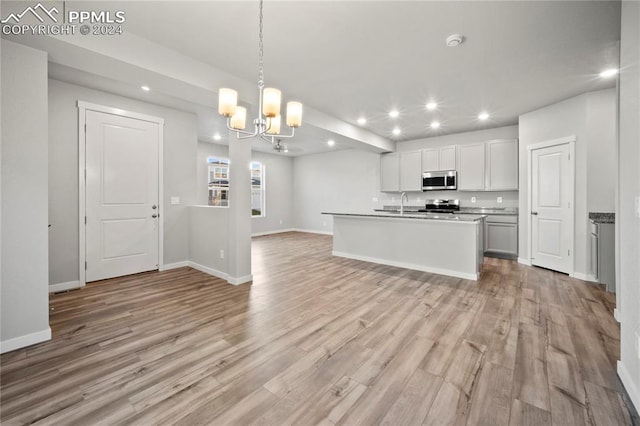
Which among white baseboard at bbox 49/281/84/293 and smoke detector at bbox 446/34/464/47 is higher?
smoke detector at bbox 446/34/464/47

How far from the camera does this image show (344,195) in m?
8.53

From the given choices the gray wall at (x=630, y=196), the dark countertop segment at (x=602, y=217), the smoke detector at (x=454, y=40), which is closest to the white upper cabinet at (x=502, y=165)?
the dark countertop segment at (x=602, y=217)

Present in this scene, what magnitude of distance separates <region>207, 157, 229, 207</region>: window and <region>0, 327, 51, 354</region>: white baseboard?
544 centimetres

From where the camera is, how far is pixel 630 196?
65.1 inches

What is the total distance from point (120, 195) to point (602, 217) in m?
7.11

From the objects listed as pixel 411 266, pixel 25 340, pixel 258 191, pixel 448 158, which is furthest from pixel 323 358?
pixel 258 191

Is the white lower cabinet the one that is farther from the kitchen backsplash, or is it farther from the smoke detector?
the smoke detector

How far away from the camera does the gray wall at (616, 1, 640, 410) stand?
1.55 metres

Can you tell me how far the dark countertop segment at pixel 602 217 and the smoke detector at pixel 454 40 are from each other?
10.4ft

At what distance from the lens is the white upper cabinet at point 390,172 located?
277 inches

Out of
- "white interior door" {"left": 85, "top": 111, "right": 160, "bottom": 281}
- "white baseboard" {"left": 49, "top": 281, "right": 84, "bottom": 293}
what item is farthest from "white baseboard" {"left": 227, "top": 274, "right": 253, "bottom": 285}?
"white baseboard" {"left": 49, "top": 281, "right": 84, "bottom": 293}

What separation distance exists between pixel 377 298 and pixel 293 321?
113 centimetres

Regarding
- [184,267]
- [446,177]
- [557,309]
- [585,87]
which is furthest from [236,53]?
[446,177]

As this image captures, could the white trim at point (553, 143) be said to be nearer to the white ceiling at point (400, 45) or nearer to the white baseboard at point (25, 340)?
the white ceiling at point (400, 45)
